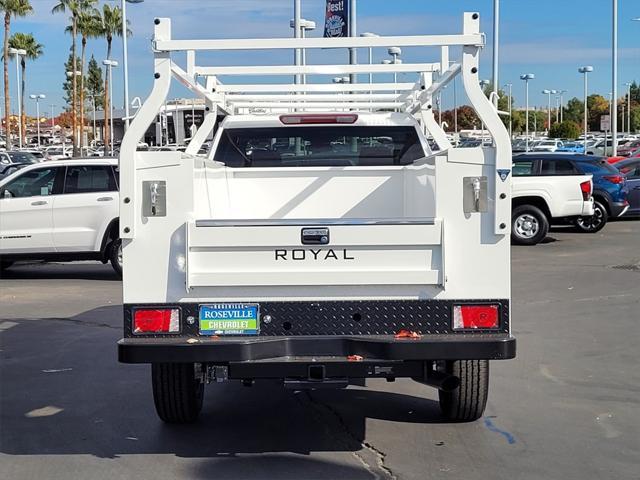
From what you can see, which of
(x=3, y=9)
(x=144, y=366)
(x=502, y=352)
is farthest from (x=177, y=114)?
(x=3, y=9)

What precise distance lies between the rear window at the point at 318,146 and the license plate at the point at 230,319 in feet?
9.09

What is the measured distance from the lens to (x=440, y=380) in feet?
19.1

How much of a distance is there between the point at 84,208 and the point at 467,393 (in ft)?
30.1

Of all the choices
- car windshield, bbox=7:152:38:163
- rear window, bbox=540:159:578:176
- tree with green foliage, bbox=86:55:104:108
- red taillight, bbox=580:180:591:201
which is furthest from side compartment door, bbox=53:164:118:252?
tree with green foliage, bbox=86:55:104:108

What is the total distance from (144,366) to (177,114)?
2882 millimetres

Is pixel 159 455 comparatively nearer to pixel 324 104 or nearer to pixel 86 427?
pixel 86 427

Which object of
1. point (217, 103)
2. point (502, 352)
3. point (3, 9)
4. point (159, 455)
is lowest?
point (159, 455)

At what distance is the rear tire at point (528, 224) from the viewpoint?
18797 mm

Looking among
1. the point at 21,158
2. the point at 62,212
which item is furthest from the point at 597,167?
the point at 21,158

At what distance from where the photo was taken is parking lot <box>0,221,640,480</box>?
572 cm

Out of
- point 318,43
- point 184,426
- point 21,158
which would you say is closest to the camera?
point 318,43

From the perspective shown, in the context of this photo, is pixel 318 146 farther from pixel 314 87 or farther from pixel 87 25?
pixel 87 25

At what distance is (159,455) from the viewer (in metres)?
5.95

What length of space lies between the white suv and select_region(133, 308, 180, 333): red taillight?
8728 mm
